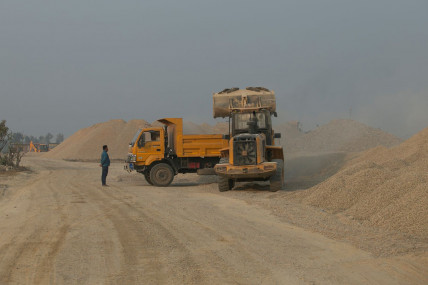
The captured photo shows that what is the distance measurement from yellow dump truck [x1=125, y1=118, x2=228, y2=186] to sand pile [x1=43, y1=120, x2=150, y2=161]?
44432 mm

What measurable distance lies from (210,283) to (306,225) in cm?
446

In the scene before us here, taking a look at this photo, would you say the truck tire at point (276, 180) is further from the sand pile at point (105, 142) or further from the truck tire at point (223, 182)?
the sand pile at point (105, 142)

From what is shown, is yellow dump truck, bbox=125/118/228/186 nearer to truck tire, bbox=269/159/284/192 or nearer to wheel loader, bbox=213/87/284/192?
wheel loader, bbox=213/87/284/192

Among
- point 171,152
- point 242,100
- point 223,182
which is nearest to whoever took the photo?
point 223,182

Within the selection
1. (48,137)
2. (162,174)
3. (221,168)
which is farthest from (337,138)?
(48,137)

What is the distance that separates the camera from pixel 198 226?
951 cm

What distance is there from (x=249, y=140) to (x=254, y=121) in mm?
2086

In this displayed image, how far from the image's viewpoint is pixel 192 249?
7.39 metres

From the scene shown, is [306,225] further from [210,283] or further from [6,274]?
[6,274]

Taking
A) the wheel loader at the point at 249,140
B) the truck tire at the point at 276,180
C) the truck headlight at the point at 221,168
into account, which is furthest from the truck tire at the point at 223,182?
the truck tire at the point at 276,180

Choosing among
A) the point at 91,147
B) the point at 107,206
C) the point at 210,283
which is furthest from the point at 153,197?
the point at 91,147

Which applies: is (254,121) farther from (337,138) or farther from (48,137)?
(48,137)

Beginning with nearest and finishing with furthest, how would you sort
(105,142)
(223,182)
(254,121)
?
(223,182), (254,121), (105,142)

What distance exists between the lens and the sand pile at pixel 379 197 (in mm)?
9141
